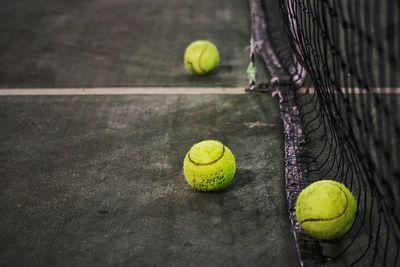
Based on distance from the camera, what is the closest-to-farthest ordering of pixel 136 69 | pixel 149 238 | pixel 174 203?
pixel 149 238, pixel 174 203, pixel 136 69

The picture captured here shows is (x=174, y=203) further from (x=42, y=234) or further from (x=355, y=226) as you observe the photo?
(x=355, y=226)

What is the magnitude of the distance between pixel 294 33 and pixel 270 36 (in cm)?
193

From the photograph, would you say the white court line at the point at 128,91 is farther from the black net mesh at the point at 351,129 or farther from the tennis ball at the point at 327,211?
the tennis ball at the point at 327,211

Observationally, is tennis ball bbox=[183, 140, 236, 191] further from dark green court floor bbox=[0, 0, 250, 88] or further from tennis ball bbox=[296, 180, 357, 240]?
dark green court floor bbox=[0, 0, 250, 88]

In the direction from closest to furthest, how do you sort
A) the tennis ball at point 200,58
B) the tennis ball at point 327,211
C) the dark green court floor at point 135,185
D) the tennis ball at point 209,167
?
the tennis ball at point 327,211 < the dark green court floor at point 135,185 < the tennis ball at point 209,167 < the tennis ball at point 200,58

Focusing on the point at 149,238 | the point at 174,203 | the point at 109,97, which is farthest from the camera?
the point at 109,97

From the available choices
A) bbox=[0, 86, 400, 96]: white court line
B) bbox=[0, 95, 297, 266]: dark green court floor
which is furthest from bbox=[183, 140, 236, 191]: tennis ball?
bbox=[0, 86, 400, 96]: white court line

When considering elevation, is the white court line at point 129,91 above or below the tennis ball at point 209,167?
below

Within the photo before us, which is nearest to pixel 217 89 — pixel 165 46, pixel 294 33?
pixel 294 33

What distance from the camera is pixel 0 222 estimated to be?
415cm

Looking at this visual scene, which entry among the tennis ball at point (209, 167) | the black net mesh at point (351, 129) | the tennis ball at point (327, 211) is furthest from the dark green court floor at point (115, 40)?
the tennis ball at point (327, 211)

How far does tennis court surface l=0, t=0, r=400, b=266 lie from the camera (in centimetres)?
384

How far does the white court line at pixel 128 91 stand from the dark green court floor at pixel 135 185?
13 centimetres

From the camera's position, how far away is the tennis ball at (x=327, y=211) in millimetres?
3652
